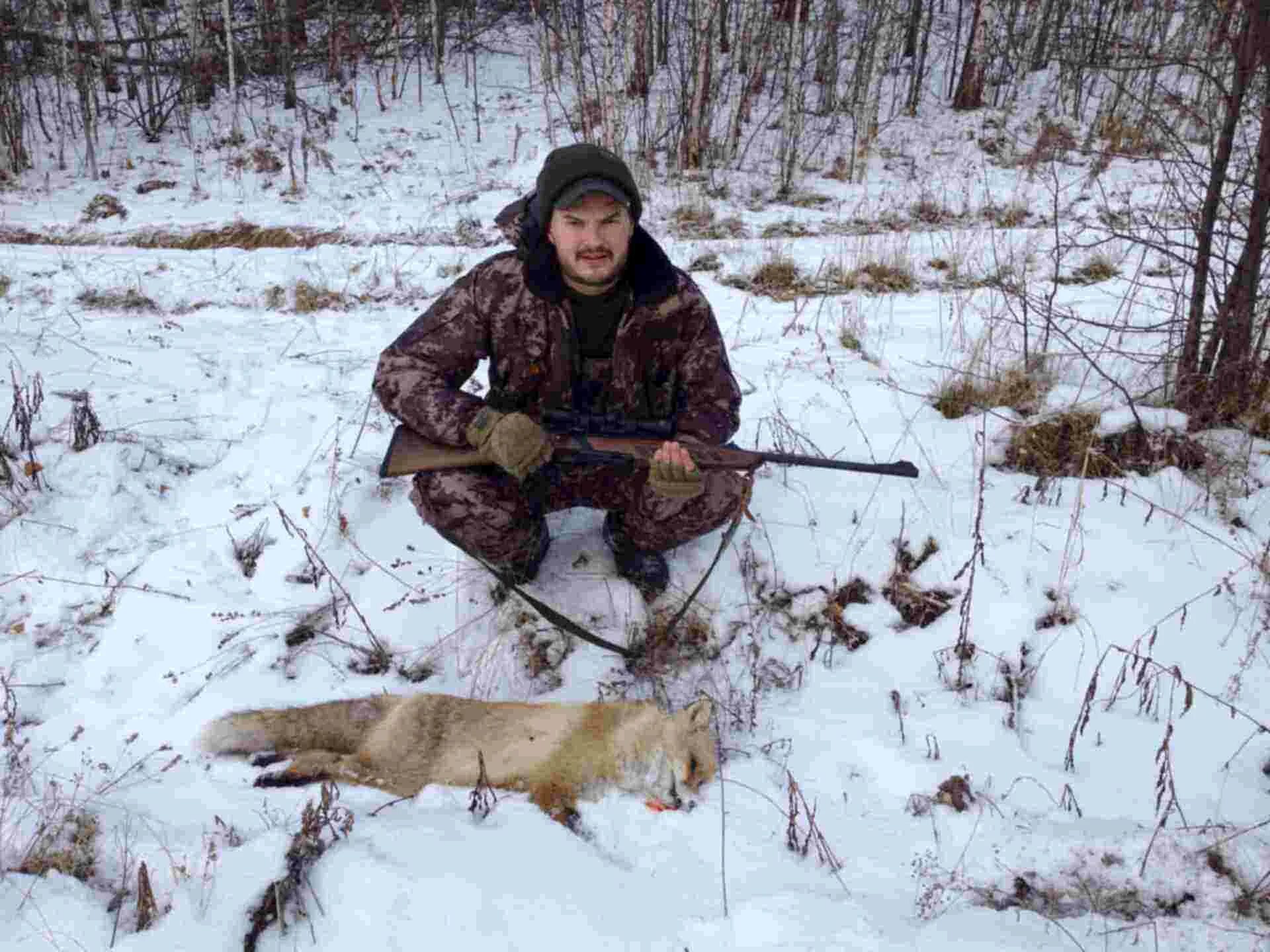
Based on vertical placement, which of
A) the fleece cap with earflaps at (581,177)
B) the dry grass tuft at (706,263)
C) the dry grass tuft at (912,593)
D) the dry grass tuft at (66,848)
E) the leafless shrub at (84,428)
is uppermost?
the fleece cap with earflaps at (581,177)

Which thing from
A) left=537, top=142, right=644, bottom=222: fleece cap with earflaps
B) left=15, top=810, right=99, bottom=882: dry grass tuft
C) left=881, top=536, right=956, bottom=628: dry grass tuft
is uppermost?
left=537, top=142, right=644, bottom=222: fleece cap with earflaps

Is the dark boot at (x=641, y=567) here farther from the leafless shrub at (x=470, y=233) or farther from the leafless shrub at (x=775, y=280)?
the leafless shrub at (x=470, y=233)

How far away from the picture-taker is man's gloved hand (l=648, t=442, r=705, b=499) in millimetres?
2361

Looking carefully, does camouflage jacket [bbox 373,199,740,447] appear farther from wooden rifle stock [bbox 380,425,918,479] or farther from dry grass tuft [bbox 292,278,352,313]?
dry grass tuft [bbox 292,278,352,313]

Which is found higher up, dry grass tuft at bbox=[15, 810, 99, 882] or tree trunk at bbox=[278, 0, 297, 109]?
tree trunk at bbox=[278, 0, 297, 109]

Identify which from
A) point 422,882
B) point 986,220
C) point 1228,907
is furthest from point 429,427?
point 986,220

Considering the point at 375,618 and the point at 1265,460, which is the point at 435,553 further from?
the point at 1265,460

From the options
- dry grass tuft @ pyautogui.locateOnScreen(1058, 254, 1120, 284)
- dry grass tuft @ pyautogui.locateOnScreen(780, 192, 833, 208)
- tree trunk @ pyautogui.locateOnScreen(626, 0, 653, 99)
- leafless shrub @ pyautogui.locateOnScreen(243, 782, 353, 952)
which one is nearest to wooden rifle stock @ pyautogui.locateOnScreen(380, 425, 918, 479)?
leafless shrub @ pyautogui.locateOnScreen(243, 782, 353, 952)

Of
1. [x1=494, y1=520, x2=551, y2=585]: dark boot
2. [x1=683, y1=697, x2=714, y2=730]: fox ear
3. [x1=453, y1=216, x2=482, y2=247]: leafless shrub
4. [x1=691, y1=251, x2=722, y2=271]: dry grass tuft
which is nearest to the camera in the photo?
[x1=683, y1=697, x2=714, y2=730]: fox ear

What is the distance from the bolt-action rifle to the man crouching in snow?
1.8 inches

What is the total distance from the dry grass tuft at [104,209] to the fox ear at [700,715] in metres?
7.01

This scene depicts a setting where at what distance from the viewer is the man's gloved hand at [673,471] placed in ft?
7.75

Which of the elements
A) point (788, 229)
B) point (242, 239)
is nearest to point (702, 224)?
point (788, 229)

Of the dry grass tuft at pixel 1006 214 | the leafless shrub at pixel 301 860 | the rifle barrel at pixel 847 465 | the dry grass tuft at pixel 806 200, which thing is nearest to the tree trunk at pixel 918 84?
the dry grass tuft at pixel 806 200
